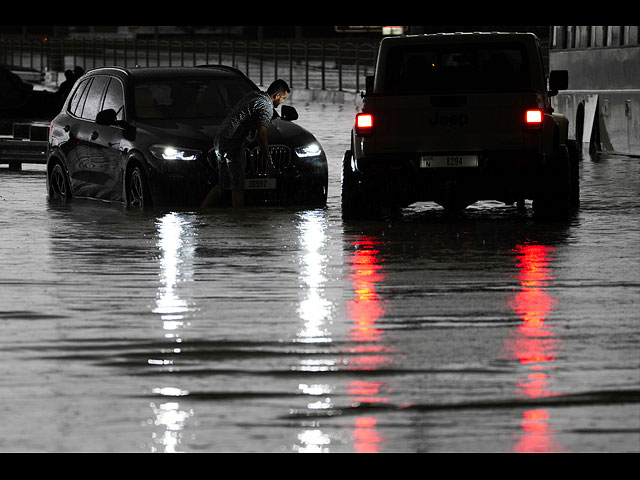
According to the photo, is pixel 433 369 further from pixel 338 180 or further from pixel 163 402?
pixel 338 180

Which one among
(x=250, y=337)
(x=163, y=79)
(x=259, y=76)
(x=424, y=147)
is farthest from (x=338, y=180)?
(x=259, y=76)

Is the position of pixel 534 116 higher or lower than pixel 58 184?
higher

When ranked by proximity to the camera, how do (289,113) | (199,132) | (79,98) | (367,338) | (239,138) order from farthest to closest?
(79,98) → (289,113) → (199,132) → (239,138) → (367,338)

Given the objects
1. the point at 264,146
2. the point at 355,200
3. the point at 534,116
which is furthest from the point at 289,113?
the point at 534,116

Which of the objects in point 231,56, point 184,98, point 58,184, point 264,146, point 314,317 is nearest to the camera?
point 314,317

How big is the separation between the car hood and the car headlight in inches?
2.5

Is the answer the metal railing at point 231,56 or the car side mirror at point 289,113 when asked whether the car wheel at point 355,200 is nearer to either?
the car side mirror at point 289,113

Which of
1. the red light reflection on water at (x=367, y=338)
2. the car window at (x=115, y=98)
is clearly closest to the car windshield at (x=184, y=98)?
the car window at (x=115, y=98)

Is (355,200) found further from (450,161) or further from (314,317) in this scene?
(314,317)

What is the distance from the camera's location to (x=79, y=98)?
2097 cm

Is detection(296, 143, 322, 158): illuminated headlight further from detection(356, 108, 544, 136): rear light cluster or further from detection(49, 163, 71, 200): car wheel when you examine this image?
detection(49, 163, 71, 200): car wheel

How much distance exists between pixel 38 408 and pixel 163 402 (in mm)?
520

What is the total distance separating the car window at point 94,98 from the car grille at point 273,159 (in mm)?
2094

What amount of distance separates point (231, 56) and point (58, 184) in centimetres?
4792
